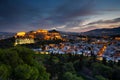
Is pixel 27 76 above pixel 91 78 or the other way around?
above

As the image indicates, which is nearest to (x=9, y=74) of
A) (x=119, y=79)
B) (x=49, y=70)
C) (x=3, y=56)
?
(x=3, y=56)

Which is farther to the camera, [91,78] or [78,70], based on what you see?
[78,70]

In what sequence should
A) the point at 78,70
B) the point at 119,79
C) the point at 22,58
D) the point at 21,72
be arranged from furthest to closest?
the point at 78,70 < the point at 119,79 < the point at 22,58 < the point at 21,72

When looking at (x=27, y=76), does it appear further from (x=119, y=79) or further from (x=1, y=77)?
(x=119, y=79)

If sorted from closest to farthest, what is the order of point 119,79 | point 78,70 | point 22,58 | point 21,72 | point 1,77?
point 1,77 → point 21,72 → point 22,58 → point 119,79 → point 78,70

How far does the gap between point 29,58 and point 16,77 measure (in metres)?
2.00

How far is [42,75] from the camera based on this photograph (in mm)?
14656

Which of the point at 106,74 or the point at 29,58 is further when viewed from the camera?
the point at 106,74

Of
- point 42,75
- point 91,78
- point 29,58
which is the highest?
point 29,58

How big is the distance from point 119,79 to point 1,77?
14.4 m

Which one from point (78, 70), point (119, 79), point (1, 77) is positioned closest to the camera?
point (1, 77)

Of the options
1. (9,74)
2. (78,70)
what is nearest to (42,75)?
(9,74)

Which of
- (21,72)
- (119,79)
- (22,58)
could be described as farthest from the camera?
(119,79)

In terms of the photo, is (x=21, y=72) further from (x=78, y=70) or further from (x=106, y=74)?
(x=78, y=70)
